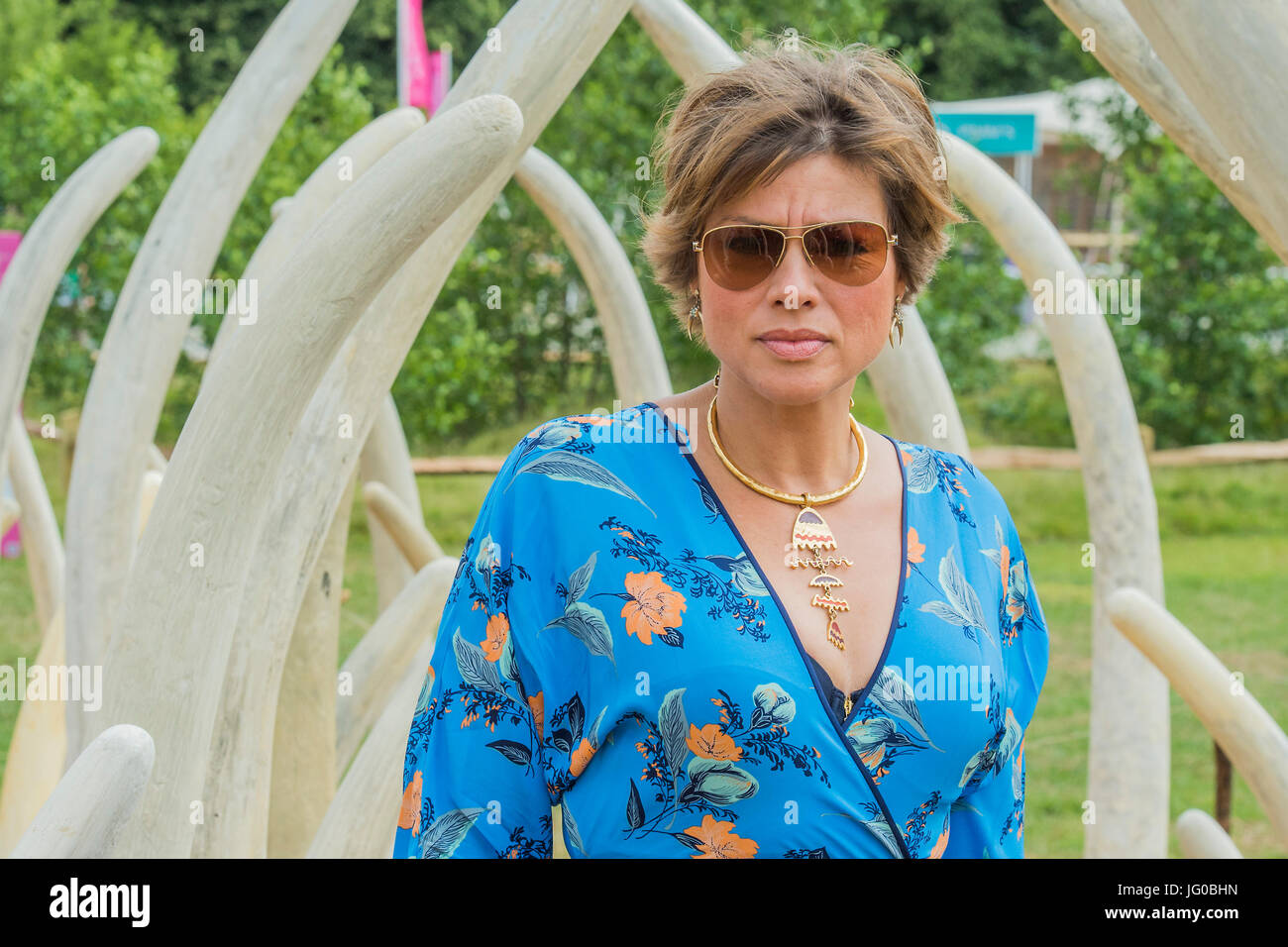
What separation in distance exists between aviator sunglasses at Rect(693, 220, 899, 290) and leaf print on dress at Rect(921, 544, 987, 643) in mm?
359

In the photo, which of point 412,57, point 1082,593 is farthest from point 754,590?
point 1082,593

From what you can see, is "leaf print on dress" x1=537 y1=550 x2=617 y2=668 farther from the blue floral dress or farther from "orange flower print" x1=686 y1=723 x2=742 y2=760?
"orange flower print" x1=686 y1=723 x2=742 y2=760

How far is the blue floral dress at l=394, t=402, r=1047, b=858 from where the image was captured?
146 cm

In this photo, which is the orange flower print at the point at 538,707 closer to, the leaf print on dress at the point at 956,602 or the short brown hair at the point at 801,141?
the leaf print on dress at the point at 956,602

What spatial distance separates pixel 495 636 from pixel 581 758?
162 mm

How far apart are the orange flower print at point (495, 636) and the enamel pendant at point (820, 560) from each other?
0.34 m

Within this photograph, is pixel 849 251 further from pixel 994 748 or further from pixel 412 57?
pixel 412 57

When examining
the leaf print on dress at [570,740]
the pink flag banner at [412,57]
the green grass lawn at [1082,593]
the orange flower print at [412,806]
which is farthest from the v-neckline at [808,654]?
the pink flag banner at [412,57]

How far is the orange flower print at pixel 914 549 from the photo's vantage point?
163 cm

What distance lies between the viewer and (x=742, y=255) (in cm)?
158

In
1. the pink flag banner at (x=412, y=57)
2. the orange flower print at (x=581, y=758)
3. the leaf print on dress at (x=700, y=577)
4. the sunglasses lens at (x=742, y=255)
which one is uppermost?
the pink flag banner at (x=412, y=57)

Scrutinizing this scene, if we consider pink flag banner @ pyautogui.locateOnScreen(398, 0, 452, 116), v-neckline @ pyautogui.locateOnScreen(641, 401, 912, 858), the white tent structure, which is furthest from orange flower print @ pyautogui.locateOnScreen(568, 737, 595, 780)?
pink flag banner @ pyautogui.locateOnScreen(398, 0, 452, 116)

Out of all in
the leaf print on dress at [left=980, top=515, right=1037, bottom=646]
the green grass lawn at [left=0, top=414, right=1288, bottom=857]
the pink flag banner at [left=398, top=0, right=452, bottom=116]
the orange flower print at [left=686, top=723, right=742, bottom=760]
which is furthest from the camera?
the pink flag banner at [left=398, top=0, right=452, bottom=116]
